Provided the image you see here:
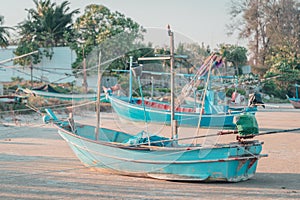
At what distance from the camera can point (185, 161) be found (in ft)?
28.2

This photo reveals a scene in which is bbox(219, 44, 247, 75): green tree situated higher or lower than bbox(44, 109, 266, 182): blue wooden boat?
higher

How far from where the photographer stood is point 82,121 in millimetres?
11734

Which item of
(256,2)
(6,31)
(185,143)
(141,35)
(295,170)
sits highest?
(256,2)

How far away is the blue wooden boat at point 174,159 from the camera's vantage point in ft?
27.9

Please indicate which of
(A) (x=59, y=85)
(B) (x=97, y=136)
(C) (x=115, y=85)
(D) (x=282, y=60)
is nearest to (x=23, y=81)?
(A) (x=59, y=85)

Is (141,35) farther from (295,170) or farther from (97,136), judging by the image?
(295,170)

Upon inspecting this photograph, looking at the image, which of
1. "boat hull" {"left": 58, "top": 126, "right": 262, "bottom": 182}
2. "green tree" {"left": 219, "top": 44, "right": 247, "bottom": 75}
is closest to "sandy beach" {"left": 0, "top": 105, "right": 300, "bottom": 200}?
"boat hull" {"left": 58, "top": 126, "right": 262, "bottom": 182}

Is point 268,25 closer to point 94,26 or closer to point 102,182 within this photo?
point 94,26

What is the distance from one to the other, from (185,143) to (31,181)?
124 inches

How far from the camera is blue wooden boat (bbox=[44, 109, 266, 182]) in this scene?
851cm

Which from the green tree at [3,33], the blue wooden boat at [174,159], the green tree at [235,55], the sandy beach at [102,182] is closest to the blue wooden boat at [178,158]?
the blue wooden boat at [174,159]

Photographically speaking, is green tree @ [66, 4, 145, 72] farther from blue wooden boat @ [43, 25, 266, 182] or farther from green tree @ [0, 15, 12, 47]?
blue wooden boat @ [43, 25, 266, 182]

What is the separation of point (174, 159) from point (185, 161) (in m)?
0.21

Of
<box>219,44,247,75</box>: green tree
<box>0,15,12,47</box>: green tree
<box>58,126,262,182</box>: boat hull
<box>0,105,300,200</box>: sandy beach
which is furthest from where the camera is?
<box>219,44,247,75</box>: green tree
